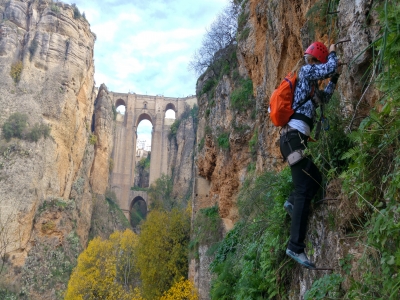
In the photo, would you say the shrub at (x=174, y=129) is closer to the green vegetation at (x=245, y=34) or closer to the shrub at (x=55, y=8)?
the shrub at (x=55, y=8)

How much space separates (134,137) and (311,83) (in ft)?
161

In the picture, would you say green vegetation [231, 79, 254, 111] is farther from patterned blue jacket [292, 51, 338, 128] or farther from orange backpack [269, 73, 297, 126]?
orange backpack [269, 73, 297, 126]

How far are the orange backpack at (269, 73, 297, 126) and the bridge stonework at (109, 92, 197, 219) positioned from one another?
151 ft

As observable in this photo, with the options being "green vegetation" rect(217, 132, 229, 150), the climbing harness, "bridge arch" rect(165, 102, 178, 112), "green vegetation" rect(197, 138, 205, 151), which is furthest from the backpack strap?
"bridge arch" rect(165, 102, 178, 112)

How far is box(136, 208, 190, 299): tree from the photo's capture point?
19594 millimetres

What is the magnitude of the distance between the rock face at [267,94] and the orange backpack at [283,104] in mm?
432

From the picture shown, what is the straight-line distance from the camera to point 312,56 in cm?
317

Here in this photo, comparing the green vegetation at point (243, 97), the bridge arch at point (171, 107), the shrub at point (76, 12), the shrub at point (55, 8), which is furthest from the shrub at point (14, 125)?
the bridge arch at point (171, 107)

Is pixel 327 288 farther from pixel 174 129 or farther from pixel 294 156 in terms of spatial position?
pixel 174 129

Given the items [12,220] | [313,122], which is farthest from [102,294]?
[313,122]

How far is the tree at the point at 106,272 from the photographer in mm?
21141

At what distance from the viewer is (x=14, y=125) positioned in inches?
1250

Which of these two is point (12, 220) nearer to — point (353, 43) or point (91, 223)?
point (91, 223)

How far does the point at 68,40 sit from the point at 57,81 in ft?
16.2
